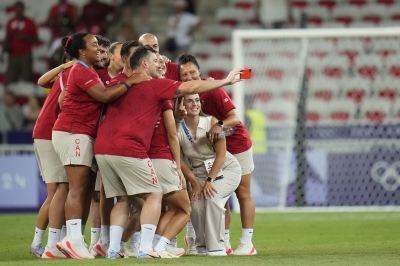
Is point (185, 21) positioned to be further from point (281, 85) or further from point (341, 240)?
point (341, 240)

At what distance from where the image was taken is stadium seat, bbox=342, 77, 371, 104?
16.4 m

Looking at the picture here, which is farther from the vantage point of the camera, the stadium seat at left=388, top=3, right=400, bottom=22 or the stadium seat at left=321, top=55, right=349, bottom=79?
the stadium seat at left=388, top=3, right=400, bottom=22

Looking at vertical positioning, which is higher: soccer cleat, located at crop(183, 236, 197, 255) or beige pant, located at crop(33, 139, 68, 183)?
beige pant, located at crop(33, 139, 68, 183)

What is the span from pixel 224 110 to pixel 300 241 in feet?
7.21

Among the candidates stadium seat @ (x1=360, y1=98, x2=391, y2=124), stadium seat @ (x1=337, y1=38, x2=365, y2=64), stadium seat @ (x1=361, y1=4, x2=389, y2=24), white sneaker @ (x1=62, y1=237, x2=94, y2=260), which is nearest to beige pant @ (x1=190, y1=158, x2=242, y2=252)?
white sneaker @ (x1=62, y1=237, x2=94, y2=260)

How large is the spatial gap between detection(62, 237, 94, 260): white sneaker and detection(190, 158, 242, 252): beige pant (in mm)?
1179

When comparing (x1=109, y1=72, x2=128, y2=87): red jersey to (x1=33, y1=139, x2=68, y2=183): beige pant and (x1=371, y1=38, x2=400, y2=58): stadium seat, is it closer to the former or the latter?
(x1=33, y1=139, x2=68, y2=183): beige pant

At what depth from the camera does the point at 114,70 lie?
9461 millimetres

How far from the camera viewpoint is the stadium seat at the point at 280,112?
16.0 m

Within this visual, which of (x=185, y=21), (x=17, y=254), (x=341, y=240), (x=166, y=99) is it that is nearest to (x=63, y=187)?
(x=17, y=254)

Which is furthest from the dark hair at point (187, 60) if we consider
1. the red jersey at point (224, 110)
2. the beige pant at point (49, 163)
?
the beige pant at point (49, 163)

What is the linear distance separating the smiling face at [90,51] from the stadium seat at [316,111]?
28.5 feet

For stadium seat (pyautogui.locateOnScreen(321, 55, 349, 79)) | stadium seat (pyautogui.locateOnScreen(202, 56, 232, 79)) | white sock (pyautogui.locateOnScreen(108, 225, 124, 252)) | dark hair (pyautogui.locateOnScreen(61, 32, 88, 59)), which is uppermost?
dark hair (pyautogui.locateOnScreen(61, 32, 88, 59))

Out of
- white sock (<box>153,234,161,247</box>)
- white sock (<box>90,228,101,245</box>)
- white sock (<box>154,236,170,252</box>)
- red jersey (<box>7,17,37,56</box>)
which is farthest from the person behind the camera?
red jersey (<box>7,17,37,56</box>)
